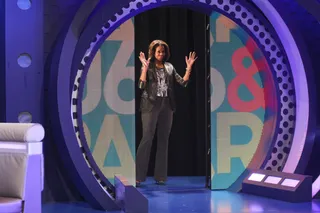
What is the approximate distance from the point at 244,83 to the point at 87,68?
1975mm

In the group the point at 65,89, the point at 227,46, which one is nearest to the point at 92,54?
the point at 65,89

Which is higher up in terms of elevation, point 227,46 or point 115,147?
point 227,46

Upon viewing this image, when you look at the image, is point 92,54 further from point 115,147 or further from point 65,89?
point 115,147

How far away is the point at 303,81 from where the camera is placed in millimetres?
5020

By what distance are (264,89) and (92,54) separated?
196 centimetres

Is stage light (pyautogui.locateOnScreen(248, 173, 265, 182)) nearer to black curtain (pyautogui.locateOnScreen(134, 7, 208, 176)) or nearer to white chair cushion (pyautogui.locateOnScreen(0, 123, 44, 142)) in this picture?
black curtain (pyautogui.locateOnScreen(134, 7, 208, 176))

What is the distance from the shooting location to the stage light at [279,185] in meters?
4.72

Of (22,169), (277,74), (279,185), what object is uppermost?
(277,74)

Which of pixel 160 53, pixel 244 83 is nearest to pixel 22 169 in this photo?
pixel 160 53

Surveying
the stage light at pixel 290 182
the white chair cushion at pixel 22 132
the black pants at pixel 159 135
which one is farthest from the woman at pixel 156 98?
the white chair cushion at pixel 22 132

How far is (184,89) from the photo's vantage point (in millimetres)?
7047

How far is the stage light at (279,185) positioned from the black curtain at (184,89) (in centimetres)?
177

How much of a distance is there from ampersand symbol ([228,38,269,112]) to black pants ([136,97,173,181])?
721 mm

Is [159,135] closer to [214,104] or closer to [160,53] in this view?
[214,104]
